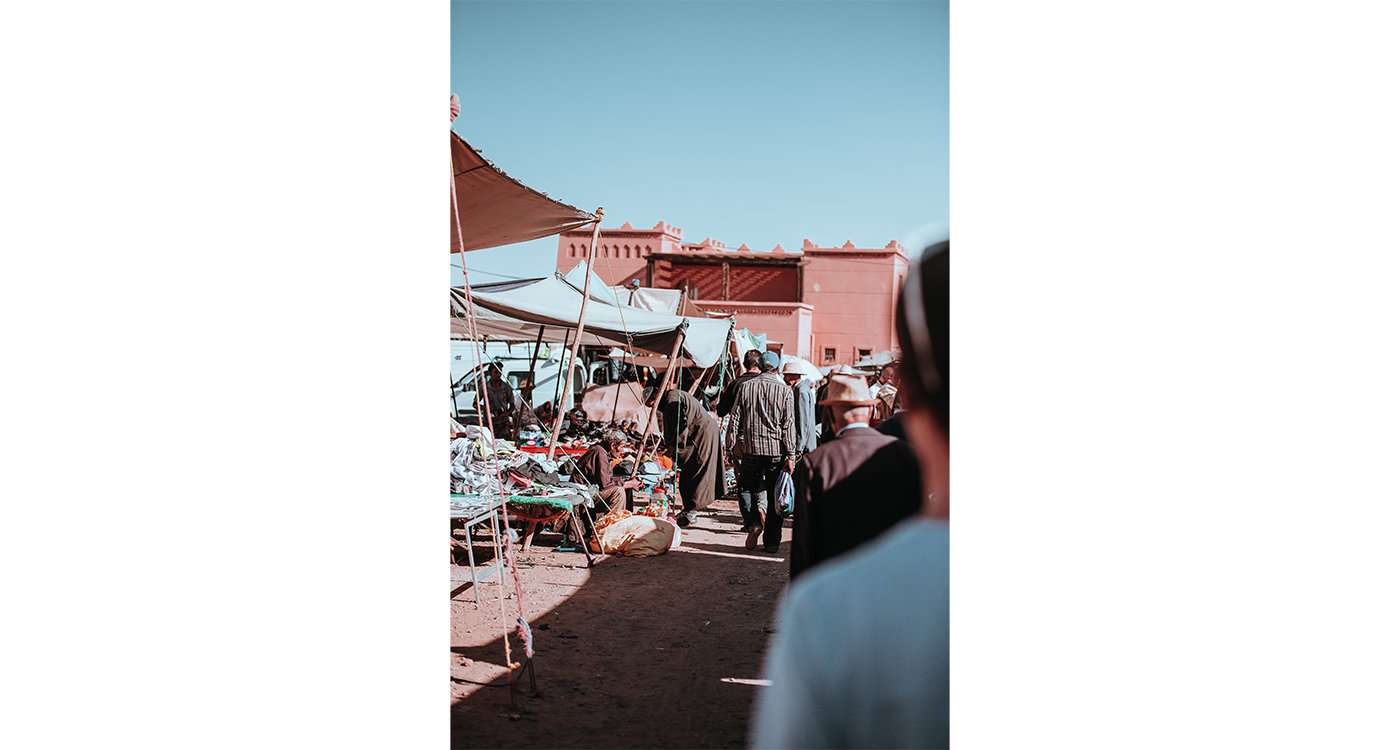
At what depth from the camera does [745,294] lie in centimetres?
1897

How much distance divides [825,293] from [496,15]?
17.6 meters

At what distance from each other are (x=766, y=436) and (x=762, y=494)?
703 mm

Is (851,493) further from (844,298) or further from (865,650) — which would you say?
(844,298)

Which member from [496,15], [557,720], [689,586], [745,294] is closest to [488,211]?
[496,15]

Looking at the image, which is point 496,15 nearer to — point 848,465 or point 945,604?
point 848,465

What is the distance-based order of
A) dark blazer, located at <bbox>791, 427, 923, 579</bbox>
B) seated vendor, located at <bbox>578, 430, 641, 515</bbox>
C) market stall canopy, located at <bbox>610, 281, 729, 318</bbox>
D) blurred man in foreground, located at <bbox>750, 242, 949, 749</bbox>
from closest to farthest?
blurred man in foreground, located at <bbox>750, 242, 949, 749</bbox> < dark blazer, located at <bbox>791, 427, 923, 579</bbox> < seated vendor, located at <bbox>578, 430, 641, 515</bbox> < market stall canopy, located at <bbox>610, 281, 729, 318</bbox>

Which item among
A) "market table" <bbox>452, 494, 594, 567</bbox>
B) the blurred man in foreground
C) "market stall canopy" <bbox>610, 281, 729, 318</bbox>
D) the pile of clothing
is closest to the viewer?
the blurred man in foreground

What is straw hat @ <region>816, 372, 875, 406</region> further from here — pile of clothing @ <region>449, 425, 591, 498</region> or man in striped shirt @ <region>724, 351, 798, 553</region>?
man in striped shirt @ <region>724, 351, 798, 553</region>

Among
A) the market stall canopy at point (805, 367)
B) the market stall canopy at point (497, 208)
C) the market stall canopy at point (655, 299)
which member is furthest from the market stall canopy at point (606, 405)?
the market stall canopy at point (497, 208)

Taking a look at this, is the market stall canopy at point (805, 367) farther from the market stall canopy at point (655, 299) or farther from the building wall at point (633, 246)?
the building wall at point (633, 246)

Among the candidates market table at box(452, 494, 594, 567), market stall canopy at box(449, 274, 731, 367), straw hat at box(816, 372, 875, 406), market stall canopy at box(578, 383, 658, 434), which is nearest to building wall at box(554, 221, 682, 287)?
market stall canopy at box(578, 383, 658, 434)

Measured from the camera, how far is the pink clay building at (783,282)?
18.1 m

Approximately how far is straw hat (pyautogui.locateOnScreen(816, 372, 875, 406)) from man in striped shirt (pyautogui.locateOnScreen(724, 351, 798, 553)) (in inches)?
115

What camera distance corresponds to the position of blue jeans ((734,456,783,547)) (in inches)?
212
